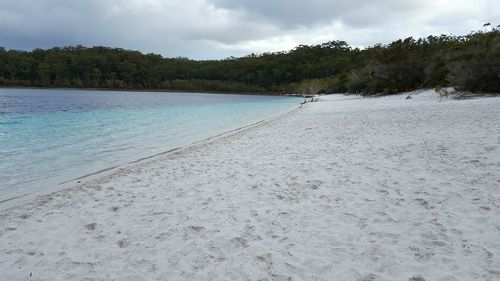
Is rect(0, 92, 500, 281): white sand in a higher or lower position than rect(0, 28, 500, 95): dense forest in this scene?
lower

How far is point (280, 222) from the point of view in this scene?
512 centimetres

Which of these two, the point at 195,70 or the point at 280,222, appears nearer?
the point at 280,222

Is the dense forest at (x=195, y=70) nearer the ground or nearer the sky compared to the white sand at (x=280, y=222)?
nearer the sky

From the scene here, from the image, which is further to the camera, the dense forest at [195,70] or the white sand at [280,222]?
the dense forest at [195,70]

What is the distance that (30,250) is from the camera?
4.51 metres

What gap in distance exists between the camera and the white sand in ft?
12.5

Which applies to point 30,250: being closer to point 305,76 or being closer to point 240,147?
point 240,147

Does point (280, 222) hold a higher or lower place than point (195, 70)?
lower

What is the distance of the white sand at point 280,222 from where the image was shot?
3.82 m

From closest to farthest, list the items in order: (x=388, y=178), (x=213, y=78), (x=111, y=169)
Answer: (x=388, y=178)
(x=111, y=169)
(x=213, y=78)

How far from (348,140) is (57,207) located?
30.2ft

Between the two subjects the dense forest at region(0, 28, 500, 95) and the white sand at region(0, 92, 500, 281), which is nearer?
the white sand at region(0, 92, 500, 281)

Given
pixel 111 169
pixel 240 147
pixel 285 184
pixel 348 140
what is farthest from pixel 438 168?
pixel 111 169

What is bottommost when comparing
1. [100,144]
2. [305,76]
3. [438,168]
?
[100,144]
